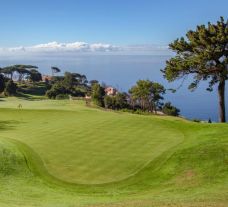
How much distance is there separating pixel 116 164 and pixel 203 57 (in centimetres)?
1908

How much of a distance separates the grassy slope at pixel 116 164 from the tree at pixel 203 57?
6717mm

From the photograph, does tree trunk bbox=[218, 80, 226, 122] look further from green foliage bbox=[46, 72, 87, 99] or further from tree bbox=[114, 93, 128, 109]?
green foliage bbox=[46, 72, 87, 99]

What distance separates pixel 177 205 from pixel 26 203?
280 inches

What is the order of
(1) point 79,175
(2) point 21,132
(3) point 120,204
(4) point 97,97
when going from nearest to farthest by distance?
(3) point 120,204
(1) point 79,175
(2) point 21,132
(4) point 97,97

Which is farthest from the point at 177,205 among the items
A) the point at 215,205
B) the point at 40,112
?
the point at 40,112

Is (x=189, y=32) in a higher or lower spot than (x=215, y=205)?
higher

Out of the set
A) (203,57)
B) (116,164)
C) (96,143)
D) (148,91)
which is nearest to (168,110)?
(148,91)

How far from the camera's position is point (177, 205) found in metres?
18.7

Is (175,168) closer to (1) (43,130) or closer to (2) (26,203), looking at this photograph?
(2) (26,203)

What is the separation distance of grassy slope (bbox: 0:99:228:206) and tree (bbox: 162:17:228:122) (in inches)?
264

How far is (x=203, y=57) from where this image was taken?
140 ft

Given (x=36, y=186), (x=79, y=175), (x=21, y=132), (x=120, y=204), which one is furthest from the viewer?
(x=21, y=132)

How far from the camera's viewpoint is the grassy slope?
71.8 feet

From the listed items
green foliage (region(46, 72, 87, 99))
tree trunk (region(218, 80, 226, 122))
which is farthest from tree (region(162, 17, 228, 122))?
green foliage (region(46, 72, 87, 99))
